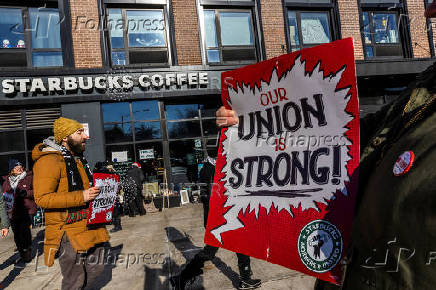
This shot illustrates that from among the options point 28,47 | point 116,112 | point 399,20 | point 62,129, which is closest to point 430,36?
point 399,20

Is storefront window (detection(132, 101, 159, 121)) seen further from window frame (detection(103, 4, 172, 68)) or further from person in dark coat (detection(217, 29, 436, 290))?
person in dark coat (detection(217, 29, 436, 290))

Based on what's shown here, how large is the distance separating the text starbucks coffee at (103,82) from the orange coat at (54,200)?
7.52 metres

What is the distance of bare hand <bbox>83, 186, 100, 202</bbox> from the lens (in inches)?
105

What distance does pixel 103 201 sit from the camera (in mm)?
2990

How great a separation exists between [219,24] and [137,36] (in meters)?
3.37

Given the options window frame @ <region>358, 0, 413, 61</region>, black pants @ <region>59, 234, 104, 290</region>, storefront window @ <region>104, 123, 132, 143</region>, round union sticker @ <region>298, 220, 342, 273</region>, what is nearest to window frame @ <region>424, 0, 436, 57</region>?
window frame @ <region>358, 0, 413, 61</region>

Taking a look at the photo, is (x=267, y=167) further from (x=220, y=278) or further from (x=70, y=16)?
(x=70, y=16)

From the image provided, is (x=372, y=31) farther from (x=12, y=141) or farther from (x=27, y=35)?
(x=12, y=141)

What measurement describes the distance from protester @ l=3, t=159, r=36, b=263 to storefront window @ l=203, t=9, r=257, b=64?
7646 millimetres

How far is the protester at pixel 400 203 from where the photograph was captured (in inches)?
34.1

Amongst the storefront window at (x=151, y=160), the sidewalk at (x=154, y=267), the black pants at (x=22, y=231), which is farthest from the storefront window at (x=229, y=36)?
the black pants at (x=22, y=231)

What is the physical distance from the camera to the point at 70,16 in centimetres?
951

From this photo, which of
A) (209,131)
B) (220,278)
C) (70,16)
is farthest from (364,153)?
(70,16)

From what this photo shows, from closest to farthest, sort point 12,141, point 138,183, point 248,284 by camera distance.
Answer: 1. point 248,284
2. point 138,183
3. point 12,141
